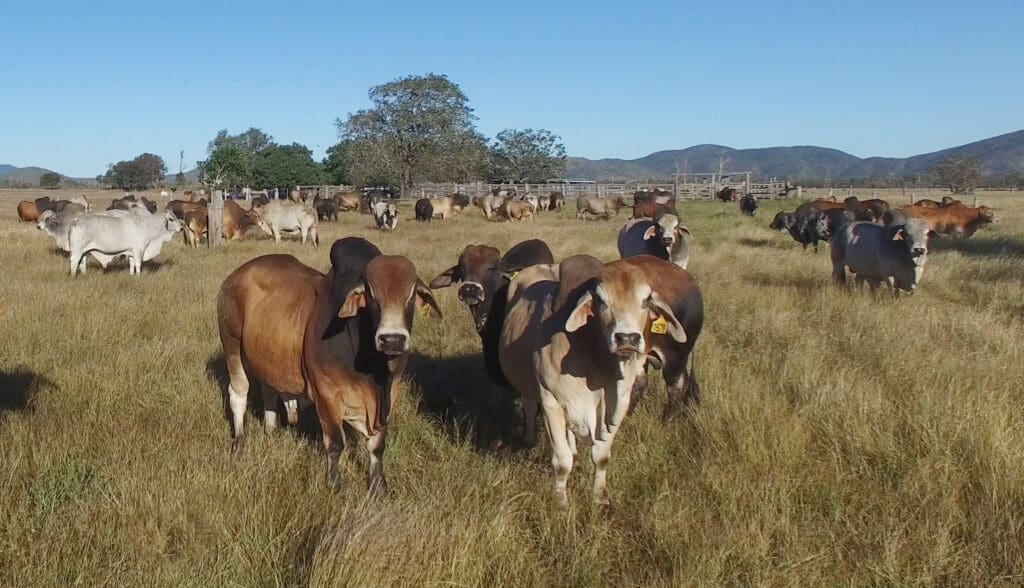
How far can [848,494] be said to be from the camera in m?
4.59

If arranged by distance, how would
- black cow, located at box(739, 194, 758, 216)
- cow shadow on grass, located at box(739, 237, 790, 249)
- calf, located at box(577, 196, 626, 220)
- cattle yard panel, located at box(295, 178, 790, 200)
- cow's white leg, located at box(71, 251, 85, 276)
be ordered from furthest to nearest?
cattle yard panel, located at box(295, 178, 790, 200)
calf, located at box(577, 196, 626, 220)
black cow, located at box(739, 194, 758, 216)
cow shadow on grass, located at box(739, 237, 790, 249)
cow's white leg, located at box(71, 251, 85, 276)

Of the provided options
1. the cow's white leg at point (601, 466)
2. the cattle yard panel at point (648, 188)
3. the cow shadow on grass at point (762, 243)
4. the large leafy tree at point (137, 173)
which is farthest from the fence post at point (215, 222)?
the large leafy tree at point (137, 173)

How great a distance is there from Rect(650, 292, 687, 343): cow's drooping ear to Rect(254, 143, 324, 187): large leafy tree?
80.1 metres

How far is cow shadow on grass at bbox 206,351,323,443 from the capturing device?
239 inches

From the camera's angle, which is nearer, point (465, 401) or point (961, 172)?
point (465, 401)

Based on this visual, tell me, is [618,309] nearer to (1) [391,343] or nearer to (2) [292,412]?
(1) [391,343]

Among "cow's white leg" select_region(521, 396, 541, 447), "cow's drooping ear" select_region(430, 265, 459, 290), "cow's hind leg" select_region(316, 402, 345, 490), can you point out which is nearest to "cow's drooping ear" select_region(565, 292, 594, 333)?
"cow's hind leg" select_region(316, 402, 345, 490)

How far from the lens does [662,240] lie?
12.4m

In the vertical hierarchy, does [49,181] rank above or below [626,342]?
above

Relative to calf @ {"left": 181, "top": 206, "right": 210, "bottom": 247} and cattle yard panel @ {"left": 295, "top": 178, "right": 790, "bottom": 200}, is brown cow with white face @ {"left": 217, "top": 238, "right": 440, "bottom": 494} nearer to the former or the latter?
calf @ {"left": 181, "top": 206, "right": 210, "bottom": 247}

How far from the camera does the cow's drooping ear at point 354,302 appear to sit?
14.8 ft

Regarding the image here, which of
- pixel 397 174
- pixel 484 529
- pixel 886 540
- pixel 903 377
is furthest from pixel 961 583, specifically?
pixel 397 174

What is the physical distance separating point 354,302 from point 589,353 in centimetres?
142

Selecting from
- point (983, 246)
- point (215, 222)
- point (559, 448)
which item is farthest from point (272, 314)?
point (983, 246)
